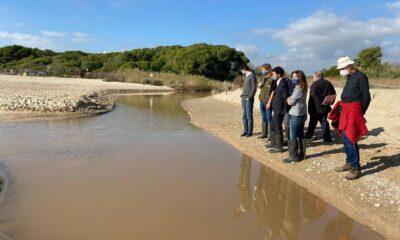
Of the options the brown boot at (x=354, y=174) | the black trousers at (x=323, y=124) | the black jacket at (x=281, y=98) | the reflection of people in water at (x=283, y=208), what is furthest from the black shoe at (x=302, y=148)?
the black trousers at (x=323, y=124)

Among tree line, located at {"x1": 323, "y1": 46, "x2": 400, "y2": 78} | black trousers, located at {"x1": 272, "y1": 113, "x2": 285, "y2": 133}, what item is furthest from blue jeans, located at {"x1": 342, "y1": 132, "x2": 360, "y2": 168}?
tree line, located at {"x1": 323, "y1": 46, "x2": 400, "y2": 78}

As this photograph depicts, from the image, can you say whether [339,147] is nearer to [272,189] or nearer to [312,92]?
[312,92]

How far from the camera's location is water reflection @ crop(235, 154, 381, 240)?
4.72 meters

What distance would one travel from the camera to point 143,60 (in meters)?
59.8

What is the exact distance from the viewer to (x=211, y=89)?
40.6 m

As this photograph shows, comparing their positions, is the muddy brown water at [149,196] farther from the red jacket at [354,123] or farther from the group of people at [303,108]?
the red jacket at [354,123]

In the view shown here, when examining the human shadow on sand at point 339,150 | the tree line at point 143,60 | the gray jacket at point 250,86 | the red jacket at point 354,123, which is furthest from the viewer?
the tree line at point 143,60

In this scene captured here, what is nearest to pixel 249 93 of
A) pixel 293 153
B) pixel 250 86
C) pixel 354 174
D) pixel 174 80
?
pixel 250 86

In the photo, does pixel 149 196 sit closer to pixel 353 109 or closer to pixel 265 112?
pixel 353 109

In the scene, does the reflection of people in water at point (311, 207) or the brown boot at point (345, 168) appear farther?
the brown boot at point (345, 168)

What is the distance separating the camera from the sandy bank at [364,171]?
202 inches

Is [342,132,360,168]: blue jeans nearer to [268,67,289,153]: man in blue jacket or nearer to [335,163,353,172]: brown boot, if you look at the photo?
[335,163,353,172]: brown boot

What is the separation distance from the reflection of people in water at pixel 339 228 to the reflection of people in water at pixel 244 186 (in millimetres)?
1138

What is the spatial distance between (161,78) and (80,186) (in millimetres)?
37407
